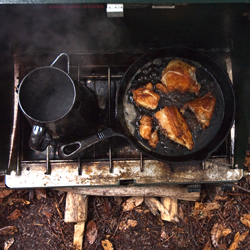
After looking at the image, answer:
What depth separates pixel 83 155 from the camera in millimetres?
2551

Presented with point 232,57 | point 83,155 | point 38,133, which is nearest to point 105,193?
point 83,155

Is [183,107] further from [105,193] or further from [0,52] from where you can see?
[0,52]

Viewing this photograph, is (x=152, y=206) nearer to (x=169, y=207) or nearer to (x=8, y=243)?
(x=169, y=207)

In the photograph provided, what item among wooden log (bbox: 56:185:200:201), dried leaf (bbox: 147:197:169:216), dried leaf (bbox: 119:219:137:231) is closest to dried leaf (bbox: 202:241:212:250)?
dried leaf (bbox: 147:197:169:216)

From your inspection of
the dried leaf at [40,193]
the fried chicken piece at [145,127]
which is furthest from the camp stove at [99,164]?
the dried leaf at [40,193]

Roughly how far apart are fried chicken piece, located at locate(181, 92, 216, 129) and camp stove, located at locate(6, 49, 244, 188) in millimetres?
351

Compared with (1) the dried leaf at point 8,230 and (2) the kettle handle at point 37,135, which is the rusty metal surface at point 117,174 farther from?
(1) the dried leaf at point 8,230

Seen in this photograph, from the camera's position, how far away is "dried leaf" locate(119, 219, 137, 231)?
3.14m

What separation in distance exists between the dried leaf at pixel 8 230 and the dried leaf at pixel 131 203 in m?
1.59

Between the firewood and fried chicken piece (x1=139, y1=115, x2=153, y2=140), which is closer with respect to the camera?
fried chicken piece (x1=139, y1=115, x2=153, y2=140)

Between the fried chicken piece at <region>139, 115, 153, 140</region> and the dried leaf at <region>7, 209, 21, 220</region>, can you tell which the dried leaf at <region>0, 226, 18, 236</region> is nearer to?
the dried leaf at <region>7, 209, 21, 220</region>

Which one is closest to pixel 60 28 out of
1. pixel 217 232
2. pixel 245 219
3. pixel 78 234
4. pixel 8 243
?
pixel 78 234

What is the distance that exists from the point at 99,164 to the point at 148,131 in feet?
2.20

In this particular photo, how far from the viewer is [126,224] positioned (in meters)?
3.15
